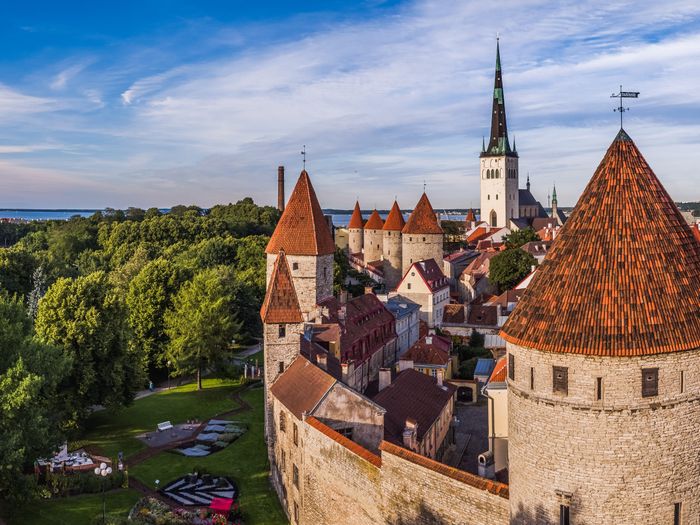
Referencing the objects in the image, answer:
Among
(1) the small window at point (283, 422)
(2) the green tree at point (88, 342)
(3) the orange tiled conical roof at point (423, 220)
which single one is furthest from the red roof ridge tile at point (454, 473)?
(3) the orange tiled conical roof at point (423, 220)

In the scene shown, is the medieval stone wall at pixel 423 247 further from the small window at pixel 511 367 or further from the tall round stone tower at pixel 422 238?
the small window at pixel 511 367

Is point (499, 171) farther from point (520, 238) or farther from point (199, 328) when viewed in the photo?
point (199, 328)

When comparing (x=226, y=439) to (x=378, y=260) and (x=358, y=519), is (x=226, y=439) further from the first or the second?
(x=378, y=260)

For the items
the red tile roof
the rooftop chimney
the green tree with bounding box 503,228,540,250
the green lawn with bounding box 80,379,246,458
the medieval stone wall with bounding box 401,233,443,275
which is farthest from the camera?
the green tree with bounding box 503,228,540,250

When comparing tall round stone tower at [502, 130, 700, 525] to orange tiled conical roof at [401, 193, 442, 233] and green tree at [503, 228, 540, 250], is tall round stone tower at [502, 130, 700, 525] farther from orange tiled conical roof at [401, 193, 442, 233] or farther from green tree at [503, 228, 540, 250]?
green tree at [503, 228, 540, 250]

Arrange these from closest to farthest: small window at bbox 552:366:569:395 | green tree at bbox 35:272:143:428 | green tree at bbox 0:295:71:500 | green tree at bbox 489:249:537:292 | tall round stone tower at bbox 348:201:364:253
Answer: small window at bbox 552:366:569:395
green tree at bbox 0:295:71:500
green tree at bbox 35:272:143:428
green tree at bbox 489:249:537:292
tall round stone tower at bbox 348:201:364:253

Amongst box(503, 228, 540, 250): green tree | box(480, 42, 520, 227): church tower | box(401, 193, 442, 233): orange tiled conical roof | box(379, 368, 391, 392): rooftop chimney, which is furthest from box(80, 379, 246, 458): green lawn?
box(480, 42, 520, 227): church tower
